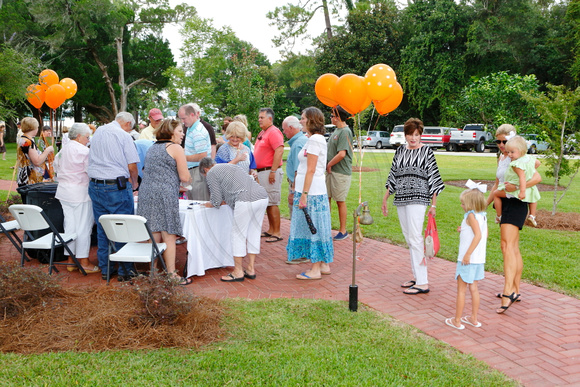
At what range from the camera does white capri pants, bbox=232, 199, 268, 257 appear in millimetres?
5164

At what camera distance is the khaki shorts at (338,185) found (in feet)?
23.4

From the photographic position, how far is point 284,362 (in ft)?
11.2

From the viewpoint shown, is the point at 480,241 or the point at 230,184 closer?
the point at 480,241

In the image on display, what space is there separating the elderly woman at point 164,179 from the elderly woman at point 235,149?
3.74 ft

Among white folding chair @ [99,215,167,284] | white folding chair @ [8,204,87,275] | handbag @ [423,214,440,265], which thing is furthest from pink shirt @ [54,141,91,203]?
handbag @ [423,214,440,265]

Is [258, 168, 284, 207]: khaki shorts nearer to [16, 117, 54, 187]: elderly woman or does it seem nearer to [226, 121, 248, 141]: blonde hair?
[226, 121, 248, 141]: blonde hair

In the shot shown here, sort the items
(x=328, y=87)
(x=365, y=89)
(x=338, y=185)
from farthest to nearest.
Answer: (x=338, y=185)
(x=328, y=87)
(x=365, y=89)

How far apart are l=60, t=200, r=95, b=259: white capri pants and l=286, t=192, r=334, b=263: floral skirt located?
95.7 inches

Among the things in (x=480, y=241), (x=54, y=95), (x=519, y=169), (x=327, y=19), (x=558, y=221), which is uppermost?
(x=327, y=19)

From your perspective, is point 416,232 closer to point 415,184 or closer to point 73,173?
point 415,184

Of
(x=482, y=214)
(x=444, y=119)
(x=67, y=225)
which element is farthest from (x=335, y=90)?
(x=444, y=119)

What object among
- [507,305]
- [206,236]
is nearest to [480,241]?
[507,305]

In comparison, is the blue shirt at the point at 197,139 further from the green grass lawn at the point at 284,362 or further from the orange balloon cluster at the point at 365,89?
the green grass lawn at the point at 284,362

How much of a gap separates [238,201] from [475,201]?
241 centimetres
